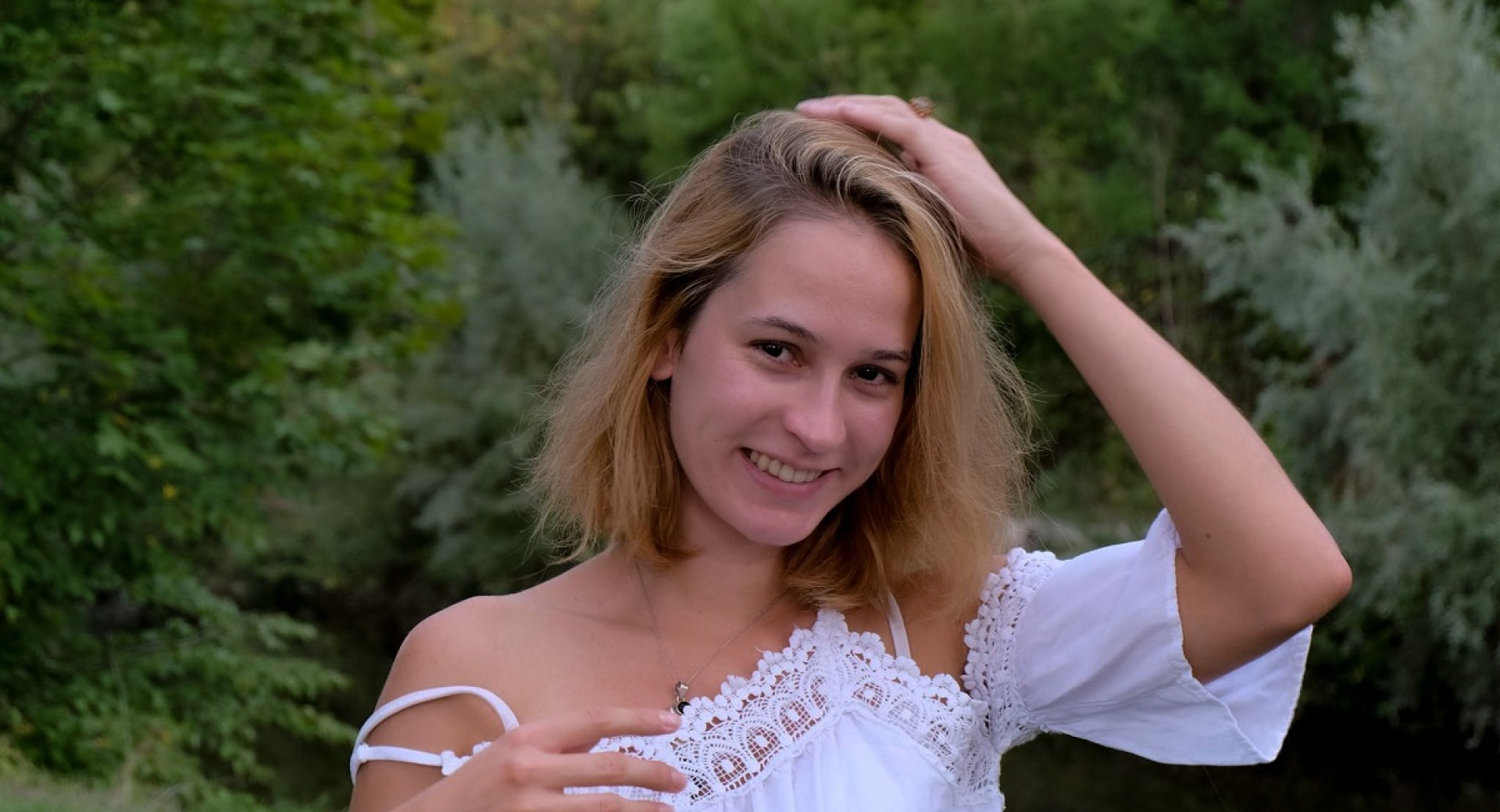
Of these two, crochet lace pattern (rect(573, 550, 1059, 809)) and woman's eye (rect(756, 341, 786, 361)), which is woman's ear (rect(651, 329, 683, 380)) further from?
crochet lace pattern (rect(573, 550, 1059, 809))

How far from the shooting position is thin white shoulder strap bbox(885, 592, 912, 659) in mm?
2080

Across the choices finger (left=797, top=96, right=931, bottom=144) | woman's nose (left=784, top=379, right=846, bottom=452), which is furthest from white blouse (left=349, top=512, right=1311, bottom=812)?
finger (left=797, top=96, right=931, bottom=144)

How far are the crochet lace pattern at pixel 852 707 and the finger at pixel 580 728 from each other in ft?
0.96

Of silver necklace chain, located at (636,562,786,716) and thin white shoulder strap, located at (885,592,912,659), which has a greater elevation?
thin white shoulder strap, located at (885,592,912,659)

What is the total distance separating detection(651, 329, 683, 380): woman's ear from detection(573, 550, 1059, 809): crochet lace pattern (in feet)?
1.31

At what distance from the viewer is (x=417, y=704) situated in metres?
1.83

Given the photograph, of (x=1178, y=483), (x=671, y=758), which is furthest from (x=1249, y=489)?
(x=671, y=758)

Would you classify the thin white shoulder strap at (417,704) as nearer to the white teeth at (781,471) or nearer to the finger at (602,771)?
the finger at (602,771)

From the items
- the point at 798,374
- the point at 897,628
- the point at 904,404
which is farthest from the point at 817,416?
the point at 897,628

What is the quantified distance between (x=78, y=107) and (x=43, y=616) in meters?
2.25

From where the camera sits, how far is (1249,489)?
178 cm

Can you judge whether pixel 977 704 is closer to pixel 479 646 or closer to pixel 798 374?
pixel 798 374

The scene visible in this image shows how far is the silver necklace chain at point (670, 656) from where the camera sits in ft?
6.46

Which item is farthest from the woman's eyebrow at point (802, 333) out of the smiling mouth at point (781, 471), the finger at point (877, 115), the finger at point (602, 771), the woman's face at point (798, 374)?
the finger at point (602, 771)
